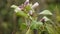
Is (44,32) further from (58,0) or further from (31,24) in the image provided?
(58,0)

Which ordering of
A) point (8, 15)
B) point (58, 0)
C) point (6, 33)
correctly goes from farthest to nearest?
point (58, 0) < point (8, 15) < point (6, 33)

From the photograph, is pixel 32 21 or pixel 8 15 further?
pixel 8 15

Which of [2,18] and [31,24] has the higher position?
[2,18]

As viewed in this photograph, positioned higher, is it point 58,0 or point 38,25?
point 58,0

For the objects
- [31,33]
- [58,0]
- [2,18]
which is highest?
[58,0]

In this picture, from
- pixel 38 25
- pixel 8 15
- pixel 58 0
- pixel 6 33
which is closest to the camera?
pixel 38 25

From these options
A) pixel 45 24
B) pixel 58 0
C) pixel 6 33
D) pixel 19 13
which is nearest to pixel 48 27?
pixel 45 24

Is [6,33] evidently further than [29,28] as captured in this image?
Yes

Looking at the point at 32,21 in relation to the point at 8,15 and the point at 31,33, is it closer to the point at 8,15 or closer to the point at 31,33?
the point at 31,33

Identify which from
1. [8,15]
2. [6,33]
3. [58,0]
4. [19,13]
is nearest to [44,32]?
[19,13]
